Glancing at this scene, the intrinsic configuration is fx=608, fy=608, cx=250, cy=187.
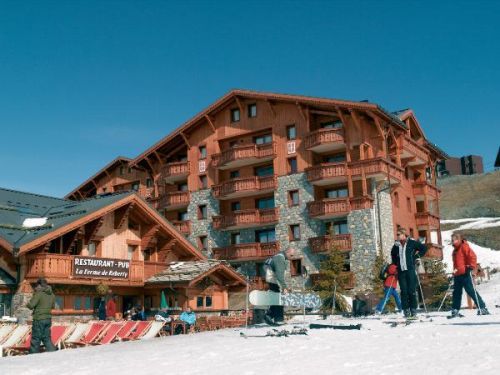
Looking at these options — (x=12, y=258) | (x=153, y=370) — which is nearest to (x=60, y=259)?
(x=12, y=258)

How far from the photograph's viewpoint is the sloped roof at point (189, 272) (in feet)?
81.4

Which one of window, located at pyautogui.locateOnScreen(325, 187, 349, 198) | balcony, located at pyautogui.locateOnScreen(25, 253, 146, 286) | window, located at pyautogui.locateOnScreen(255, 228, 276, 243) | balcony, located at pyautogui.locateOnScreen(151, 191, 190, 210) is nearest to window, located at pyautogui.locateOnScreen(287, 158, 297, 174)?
window, located at pyautogui.locateOnScreen(325, 187, 349, 198)

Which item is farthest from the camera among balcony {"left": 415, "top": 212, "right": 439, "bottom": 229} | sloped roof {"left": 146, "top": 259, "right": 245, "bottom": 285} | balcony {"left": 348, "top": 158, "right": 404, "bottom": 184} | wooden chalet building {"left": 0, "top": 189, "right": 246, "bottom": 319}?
balcony {"left": 415, "top": 212, "right": 439, "bottom": 229}

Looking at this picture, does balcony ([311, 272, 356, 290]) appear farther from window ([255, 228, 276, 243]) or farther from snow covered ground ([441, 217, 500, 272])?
snow covered ground ([441, 217, 500, 272])

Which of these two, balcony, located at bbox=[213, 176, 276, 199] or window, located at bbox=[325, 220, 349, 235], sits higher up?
balcony, located at bbox=[213, 176, 276, 199]

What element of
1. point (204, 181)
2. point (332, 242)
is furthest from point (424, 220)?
point (204, 181)

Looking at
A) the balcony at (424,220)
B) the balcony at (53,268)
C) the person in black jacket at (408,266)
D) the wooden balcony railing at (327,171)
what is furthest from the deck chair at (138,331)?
the balcony at (424,220)

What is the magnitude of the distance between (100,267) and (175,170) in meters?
21.5

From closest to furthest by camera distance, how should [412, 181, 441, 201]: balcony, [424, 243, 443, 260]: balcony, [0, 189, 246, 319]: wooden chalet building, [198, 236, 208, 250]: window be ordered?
[0, 189, 246, 319]: wooden chalet building
[424, 243, 443, 260]: balcony
[412, 181, 441, 201]: balcony
[198, 236, 208, 250]: window

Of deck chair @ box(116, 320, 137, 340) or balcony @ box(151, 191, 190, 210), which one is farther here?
balcony @ box(151, 191, 190, 210)

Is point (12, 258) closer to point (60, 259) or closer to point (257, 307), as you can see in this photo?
point (60, 259)

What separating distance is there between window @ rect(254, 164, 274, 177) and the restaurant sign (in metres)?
18.3

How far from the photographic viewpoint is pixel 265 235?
41.2 metres

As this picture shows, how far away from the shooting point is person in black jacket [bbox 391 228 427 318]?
1281cm
